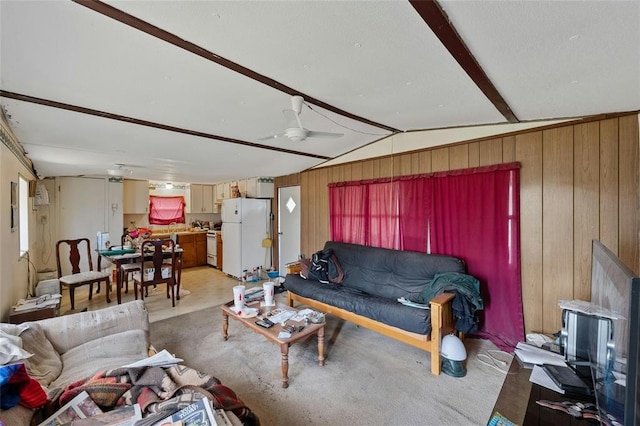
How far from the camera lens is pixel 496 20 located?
4.16ft

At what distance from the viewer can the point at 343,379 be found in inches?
89.7

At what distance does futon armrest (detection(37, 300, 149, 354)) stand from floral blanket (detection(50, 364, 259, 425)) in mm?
716

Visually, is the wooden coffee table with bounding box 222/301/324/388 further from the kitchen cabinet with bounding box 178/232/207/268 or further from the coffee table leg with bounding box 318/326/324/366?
the kitchen cabinet with bounding box 178/232/207/268

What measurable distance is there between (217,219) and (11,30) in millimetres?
6663

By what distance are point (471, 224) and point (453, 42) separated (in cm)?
210

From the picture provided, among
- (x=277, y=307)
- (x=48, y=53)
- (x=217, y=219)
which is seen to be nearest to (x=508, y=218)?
(x=277, y=307)

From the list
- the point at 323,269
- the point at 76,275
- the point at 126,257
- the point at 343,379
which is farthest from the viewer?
the point at 126,257

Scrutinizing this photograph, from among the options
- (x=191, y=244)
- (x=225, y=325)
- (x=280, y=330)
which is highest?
(x=191, y=244)

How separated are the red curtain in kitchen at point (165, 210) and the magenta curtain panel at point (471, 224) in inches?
208

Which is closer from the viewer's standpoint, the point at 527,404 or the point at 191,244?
the point at 527,404

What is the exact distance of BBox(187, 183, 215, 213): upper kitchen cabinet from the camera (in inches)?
273

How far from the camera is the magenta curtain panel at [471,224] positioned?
108 inches

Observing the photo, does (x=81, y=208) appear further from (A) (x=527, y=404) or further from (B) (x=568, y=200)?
(B) (x=568, y=200)

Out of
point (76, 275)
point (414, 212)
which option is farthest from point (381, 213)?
point (76, 275)
